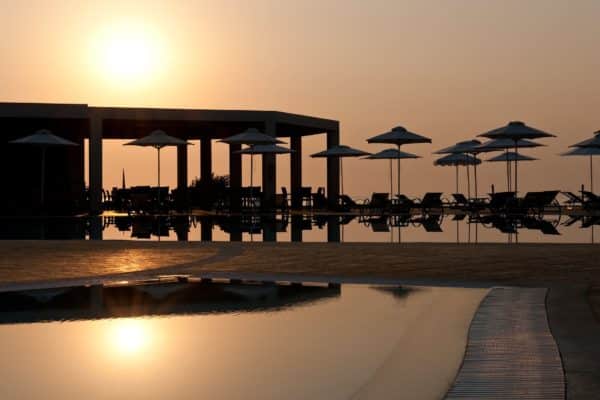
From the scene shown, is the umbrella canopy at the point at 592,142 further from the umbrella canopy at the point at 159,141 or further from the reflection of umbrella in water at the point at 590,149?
the umbrella canopy at the point at 159,141

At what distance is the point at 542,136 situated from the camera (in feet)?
78.1

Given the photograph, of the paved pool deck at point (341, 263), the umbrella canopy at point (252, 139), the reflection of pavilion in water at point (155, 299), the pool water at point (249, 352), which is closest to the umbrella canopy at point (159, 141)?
the umbrella canopy at point (252, 139)

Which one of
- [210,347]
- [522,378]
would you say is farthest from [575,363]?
[210,347]

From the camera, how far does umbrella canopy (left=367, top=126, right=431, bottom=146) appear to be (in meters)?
25.6

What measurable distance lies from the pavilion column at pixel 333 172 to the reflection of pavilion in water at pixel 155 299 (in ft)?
73.3

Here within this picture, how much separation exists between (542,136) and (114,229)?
11313 mm

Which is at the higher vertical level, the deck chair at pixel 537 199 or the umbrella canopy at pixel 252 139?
the umbrella canopy at pixel 252 139

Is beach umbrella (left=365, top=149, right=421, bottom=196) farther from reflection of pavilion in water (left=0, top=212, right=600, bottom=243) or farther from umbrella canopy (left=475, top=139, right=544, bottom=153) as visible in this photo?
reflection of pavilion in water (left=0, top=212, right=600, bottom=243)

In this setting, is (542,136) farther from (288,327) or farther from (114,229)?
(288,327)

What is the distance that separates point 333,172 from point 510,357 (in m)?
27.1

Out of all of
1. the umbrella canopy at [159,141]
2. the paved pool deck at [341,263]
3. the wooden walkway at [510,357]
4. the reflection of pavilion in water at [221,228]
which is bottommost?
the wooden walkway at [510,357]

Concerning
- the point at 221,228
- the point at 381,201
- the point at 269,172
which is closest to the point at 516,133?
the point at 381,201

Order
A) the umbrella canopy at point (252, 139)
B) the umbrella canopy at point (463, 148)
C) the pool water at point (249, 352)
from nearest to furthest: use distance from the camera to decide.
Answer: the pool water at point (249, 352) → the umbrella canopy at point (252, 139) → the umbrella canopy at point (463, 148)

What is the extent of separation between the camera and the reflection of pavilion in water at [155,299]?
7.00m
